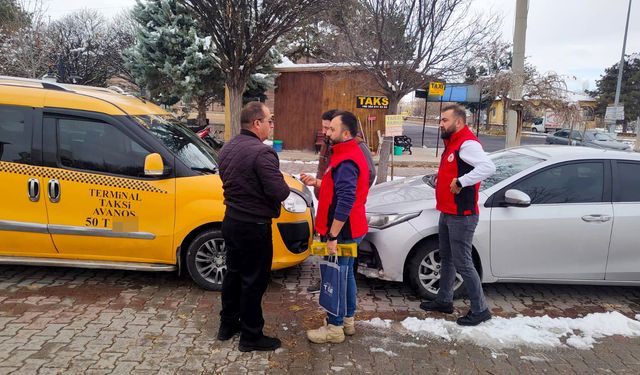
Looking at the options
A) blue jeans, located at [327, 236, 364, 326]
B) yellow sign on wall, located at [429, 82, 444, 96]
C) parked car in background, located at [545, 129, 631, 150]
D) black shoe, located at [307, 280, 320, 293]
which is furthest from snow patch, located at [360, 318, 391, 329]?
parked car in background, located at [545, 129, 631, 150]

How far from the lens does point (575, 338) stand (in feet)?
12.9

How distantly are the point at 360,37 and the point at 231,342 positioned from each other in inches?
307

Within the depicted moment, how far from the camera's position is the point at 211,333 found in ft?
12.6

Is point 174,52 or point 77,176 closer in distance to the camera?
point 77,176

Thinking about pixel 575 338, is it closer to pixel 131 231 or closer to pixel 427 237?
pixel 427 237

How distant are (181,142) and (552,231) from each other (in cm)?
371

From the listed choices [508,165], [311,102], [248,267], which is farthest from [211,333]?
[311,102]

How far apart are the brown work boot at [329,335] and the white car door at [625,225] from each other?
2765 mm

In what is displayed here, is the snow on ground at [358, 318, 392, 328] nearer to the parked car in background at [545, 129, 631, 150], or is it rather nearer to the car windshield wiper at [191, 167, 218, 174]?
the car windshield wiper at [191, 167, 218, 174]

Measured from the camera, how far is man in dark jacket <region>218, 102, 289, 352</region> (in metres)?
3.29

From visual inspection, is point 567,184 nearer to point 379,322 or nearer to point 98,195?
point 379,322

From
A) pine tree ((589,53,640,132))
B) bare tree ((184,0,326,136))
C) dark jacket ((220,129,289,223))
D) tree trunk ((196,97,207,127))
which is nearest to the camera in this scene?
dark jacket ((220,129,289,223))

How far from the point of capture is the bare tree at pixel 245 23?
29.5 ft

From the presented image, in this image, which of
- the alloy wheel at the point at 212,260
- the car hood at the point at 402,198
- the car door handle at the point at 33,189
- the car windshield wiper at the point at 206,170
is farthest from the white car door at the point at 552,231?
the car door handle at the point at 33,189
